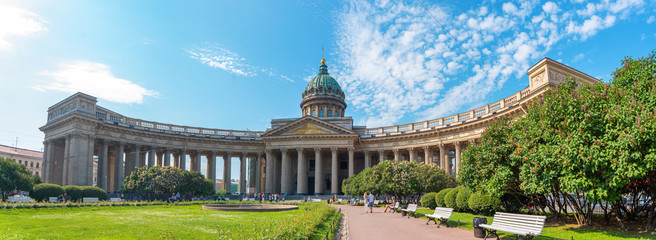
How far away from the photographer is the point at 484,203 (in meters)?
21.9

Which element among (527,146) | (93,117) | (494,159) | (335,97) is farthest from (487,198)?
(335,97)

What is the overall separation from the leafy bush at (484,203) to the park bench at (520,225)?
6768 millimetres

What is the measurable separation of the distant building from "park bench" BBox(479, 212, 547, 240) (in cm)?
11882

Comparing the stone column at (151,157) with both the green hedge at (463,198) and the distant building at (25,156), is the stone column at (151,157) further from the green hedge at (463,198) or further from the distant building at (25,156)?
the distant building at (25,156)

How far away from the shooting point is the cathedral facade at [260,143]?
46844mm

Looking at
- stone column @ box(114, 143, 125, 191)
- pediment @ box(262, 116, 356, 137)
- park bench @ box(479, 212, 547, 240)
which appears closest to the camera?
park bench @ box(479, 212, 547, 240)

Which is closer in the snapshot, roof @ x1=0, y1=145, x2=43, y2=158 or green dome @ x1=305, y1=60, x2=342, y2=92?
green dome @ x1=305, y1=60, x2=342, y2=92

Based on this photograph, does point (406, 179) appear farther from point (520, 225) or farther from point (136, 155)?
point (136, 155)

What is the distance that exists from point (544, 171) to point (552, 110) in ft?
8.90

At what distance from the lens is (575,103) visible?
1524 centimetres

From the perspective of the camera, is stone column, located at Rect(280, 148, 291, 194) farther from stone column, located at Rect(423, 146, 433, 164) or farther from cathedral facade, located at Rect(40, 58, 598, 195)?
stone column, located at Rect(423, 146, 433, 164)

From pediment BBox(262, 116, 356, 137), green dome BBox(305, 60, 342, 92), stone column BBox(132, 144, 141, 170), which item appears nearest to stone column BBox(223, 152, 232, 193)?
pediment BBox(262, 116, 356, 137)

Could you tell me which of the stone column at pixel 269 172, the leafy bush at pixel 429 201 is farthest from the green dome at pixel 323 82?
the leafy bush at pixel 429 201

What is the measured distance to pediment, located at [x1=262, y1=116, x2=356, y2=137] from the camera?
60.1 m
